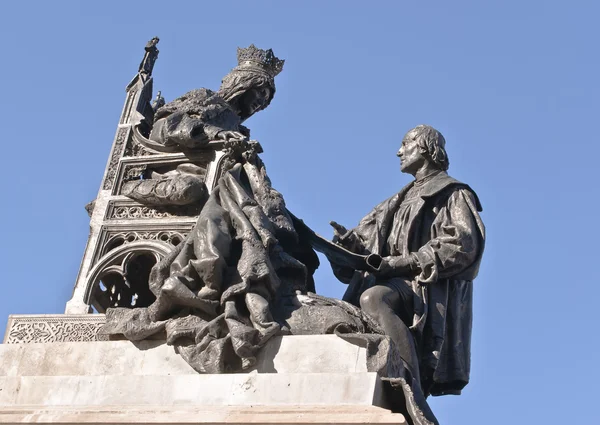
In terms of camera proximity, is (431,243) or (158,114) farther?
(158,114)

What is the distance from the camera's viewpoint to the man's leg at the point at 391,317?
44.0ft

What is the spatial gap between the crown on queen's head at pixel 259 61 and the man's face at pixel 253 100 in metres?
0.25

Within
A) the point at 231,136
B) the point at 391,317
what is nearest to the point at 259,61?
the point at 231,136

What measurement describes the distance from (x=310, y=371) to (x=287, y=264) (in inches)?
64.5

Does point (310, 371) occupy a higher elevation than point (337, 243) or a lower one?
lower

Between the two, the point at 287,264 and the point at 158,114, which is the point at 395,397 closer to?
the point at 287,264

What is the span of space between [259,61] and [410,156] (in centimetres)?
232

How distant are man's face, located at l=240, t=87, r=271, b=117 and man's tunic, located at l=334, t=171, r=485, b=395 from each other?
2.11 metres

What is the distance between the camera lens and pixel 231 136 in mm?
15141

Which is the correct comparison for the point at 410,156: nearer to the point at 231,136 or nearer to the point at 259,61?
the point at 231,136

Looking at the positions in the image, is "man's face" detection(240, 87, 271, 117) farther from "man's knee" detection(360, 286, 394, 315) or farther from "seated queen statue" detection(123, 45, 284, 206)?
"man's knee" detection(360, 286, 394, 315)

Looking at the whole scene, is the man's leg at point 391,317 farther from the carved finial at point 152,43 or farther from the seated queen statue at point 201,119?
the carved finial at point 152,43

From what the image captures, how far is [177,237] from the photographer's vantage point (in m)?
14.6

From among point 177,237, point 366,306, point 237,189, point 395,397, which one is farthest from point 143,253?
point 395,397
